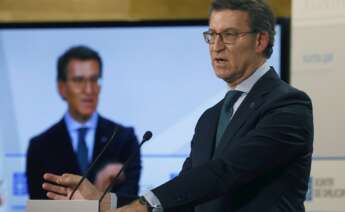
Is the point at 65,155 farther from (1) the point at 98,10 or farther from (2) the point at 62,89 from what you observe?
→ (1) the point at 98,10

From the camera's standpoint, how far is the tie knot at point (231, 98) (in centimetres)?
277

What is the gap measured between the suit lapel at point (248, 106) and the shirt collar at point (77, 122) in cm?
287

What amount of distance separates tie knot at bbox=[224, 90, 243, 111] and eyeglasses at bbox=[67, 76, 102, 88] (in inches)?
110

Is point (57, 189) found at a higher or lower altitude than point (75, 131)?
higher

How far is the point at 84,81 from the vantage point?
5500mm

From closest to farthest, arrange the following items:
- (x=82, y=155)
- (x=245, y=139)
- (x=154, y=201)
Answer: (x=154, y=201) < (x=245, y=139) < (x=82, y=155)

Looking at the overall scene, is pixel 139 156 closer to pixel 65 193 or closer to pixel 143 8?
pixel 143 8

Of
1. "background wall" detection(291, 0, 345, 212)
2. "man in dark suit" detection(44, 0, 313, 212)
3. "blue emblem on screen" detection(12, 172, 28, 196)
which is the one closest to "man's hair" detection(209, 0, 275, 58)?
"man in dark suit" detection(44, 0, 313, 212)

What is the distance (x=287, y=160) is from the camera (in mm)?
2510

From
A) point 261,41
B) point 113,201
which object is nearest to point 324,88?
point 261,41

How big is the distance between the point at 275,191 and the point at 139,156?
2.95 metres

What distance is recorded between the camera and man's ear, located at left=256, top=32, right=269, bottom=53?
277cm

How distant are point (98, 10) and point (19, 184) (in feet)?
4.50

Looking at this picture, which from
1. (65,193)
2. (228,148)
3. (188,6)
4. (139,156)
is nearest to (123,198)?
(65,193)
